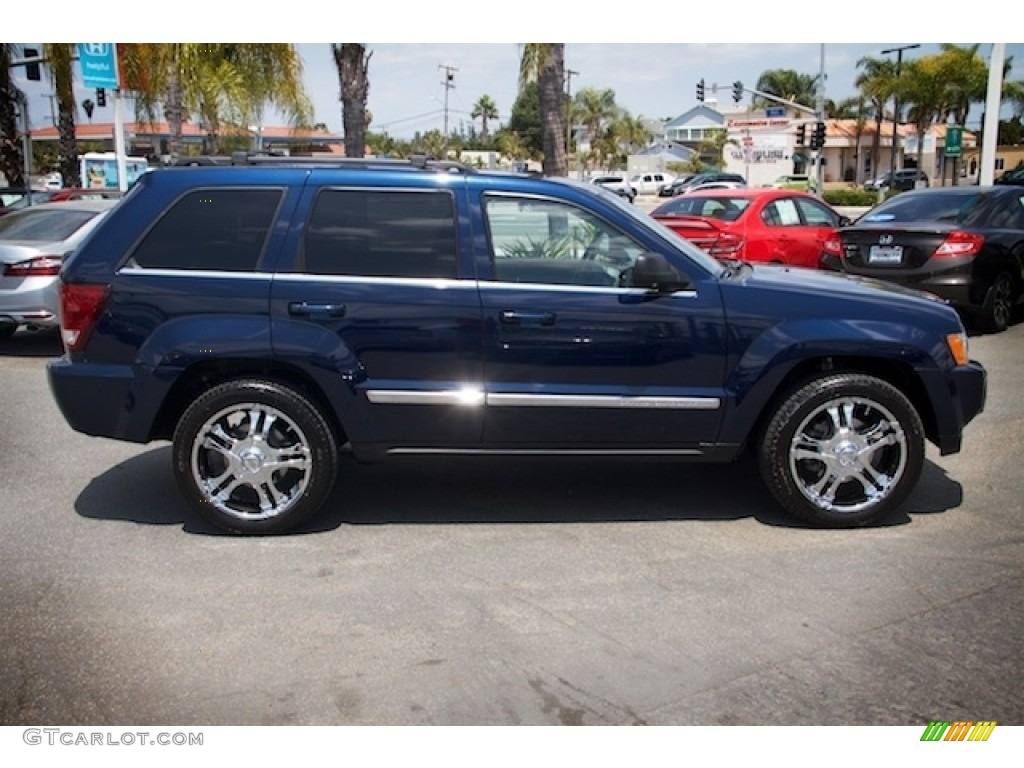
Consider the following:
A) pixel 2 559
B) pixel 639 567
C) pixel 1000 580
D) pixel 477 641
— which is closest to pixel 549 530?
pixel 639 567

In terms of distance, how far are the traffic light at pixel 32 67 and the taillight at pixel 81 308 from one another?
68.8 ft

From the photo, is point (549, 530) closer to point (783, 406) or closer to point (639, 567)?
point (639, 567)

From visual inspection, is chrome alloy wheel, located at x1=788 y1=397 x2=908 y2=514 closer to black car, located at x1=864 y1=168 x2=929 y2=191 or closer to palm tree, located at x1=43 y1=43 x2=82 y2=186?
palm tree, located at x1=43 y1=43 x2=82 y2=186

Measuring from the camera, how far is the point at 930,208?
10688 millimetres

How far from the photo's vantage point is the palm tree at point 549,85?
50.8 ft

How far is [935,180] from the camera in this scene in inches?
2579

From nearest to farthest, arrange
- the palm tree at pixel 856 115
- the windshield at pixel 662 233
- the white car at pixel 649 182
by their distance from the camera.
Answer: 1. the windshield at pixel 662 233
2. the white car at pixel 649 182
3. the palm tree at pixel 856 115

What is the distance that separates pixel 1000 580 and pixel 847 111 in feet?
262

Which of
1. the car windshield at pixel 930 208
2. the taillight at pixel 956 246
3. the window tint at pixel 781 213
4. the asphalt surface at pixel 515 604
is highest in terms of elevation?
the car windshield at pixel 930 208

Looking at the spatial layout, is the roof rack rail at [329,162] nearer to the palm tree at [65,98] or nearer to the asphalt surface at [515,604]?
the asphalt surface at [515,604]

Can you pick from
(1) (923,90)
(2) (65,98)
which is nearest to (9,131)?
(2) (65,98)

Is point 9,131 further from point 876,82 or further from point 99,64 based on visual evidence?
point 876,82

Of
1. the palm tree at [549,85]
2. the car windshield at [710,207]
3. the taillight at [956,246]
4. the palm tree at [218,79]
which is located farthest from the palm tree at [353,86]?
the taillight at [956,246]

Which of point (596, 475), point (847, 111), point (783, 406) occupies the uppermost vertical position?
point (847, 111)
